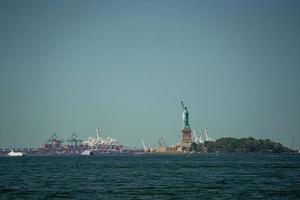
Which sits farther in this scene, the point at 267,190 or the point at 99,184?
the point at 99,184

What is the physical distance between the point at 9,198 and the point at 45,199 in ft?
9.60

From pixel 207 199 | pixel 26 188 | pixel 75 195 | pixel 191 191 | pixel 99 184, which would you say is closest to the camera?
pixel 207 199

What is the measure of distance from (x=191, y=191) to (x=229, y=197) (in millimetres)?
6779

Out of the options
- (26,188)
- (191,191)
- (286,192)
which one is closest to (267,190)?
(286,192)

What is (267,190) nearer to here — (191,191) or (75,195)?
(191,191)

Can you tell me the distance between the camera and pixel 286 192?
55062 millimetres

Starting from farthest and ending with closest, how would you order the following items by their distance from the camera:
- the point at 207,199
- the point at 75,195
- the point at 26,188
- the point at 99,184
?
the point at 99,184
the point at 26,188
the point at 75,195
the point at 207,199

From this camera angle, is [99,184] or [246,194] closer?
[246,194]

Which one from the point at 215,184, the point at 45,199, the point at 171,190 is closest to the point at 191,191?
the point at 171,190

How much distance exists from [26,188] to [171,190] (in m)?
14.3

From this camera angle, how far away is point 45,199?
49.7m

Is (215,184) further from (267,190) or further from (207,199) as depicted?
(207,199)

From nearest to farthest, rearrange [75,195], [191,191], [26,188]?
1. [75,195]
2. [191,191]
3. [26,188]

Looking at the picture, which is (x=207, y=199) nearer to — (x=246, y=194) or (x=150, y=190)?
(x=246, y=194)
